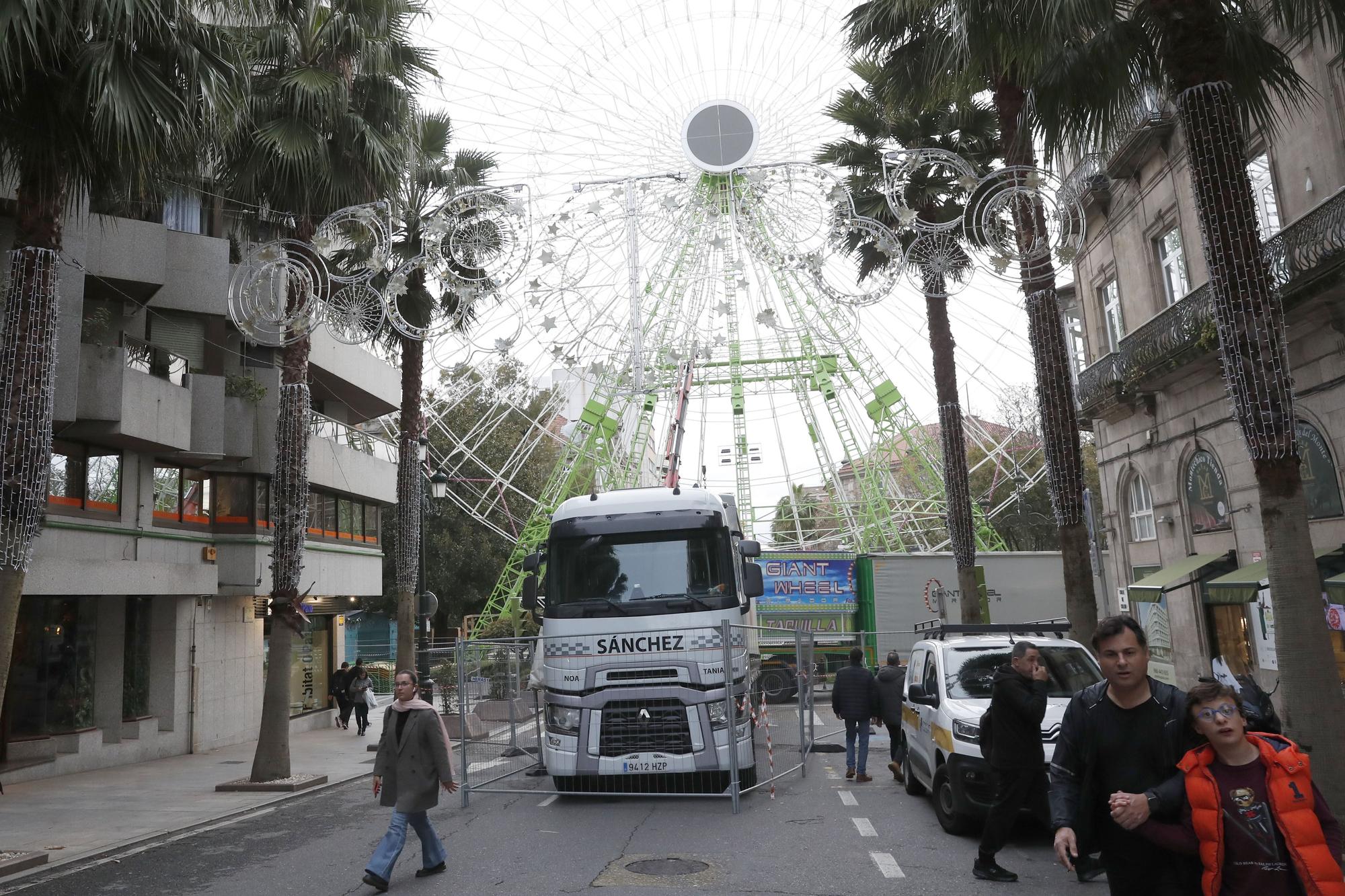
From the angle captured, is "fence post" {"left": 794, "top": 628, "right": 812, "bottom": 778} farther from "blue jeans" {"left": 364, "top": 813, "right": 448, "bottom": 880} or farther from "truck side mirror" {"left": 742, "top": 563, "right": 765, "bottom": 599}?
"blue jeans" {"left": 364, "top": 813, "right": 448, "bottom": 880}

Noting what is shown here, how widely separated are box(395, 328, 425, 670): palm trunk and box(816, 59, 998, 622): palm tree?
376 inches

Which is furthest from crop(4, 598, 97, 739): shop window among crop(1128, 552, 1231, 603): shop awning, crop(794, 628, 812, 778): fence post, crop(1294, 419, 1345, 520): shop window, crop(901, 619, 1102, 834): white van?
crop(1294, 419, 1345, 520): shop window

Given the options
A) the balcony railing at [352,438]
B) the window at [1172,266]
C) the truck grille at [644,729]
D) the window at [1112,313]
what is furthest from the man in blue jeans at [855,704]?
the balcony railing at [352,438]

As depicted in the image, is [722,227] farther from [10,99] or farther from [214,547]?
[10,99]

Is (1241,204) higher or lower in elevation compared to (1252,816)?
higher

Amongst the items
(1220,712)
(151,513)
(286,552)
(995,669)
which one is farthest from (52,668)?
(1220,712)

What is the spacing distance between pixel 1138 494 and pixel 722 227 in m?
13.0

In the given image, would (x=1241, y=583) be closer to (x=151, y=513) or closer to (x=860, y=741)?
(x=860, y=741)

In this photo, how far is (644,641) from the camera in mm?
11453

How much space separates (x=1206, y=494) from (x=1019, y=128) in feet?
32.4

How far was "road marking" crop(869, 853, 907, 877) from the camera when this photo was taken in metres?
7.95

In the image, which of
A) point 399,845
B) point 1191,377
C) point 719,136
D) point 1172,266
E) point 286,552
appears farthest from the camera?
point 719,136

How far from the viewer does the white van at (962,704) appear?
9039mm

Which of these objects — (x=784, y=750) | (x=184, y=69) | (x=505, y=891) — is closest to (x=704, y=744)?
(x=505, y=891)
